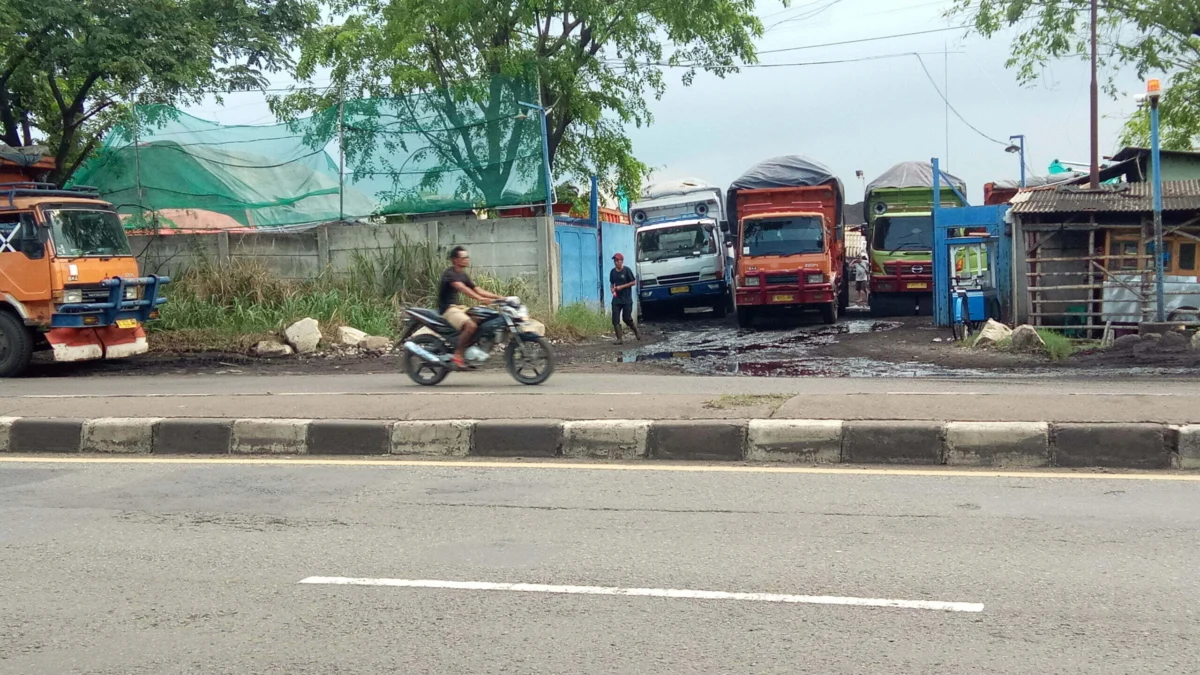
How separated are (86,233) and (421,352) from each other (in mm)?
5865

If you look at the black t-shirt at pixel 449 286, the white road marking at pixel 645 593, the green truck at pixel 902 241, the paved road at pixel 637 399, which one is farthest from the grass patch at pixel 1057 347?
the white road marking at pixel 645 593

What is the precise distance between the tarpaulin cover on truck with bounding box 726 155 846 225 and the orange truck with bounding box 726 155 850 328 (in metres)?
0.02

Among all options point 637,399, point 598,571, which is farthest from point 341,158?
point 598,571

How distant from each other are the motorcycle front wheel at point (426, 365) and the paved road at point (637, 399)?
17 centimetres

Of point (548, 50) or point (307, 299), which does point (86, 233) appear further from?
point (548, 50)

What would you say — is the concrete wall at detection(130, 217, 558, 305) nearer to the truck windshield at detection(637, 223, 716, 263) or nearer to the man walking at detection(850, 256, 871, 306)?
the truck windshield at detection(637, 223, 716, 263)

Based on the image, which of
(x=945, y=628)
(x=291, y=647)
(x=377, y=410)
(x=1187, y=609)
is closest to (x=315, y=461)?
(x=377, y=410)

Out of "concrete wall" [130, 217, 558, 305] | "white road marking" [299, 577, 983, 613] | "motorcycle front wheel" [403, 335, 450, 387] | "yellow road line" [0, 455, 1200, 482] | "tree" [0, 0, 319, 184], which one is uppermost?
"tree" [0, 0, 319, 184]

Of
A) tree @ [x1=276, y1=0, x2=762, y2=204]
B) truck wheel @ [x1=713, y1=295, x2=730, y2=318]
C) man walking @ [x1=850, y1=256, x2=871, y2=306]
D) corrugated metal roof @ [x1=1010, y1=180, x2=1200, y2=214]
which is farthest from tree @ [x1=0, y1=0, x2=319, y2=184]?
man walking @ [x1=850, y1=256, x2=871, y2=306]

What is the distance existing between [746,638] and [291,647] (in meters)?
1.73

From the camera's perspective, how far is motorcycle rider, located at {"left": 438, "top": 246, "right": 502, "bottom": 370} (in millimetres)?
11562

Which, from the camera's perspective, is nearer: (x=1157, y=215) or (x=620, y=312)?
(x=1157, y=215)

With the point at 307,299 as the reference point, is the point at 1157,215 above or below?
above

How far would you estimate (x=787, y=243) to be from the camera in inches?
873
